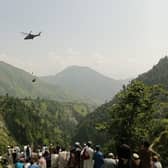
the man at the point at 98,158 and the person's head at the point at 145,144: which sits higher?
the person's head at the point at 145,144

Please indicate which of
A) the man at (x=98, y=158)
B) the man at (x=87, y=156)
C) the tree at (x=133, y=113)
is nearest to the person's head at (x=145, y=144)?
the man at (x=98, y=158)

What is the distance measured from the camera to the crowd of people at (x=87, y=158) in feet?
35.2

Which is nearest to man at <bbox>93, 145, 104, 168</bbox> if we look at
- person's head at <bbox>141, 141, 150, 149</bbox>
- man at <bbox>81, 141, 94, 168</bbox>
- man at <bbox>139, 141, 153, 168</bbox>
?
man at <bbox>81, 141, 94, 168</bbox>

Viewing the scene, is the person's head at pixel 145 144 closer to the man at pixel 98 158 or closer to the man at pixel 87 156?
the man at pixel 98 158

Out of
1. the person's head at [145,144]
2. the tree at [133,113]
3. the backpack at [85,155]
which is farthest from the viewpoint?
the tree at [133,113]

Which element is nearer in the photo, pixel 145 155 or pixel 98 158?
pixel 145 155

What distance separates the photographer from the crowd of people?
35.2 feet

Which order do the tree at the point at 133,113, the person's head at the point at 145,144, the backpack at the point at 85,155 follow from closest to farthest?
the person's head at the point at 145,144
the backpack at the point at 85,155
the tree at the point at 133,113

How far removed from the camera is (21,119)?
157875 mm

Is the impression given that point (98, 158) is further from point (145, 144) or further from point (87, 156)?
point (145, 144)

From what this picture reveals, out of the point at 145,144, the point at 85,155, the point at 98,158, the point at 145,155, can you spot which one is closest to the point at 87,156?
the point at 85,155

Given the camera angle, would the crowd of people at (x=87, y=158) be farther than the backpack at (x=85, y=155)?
No

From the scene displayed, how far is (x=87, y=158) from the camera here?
65.5ft

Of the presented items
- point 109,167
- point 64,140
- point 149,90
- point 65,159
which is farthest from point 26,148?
point 64,140
